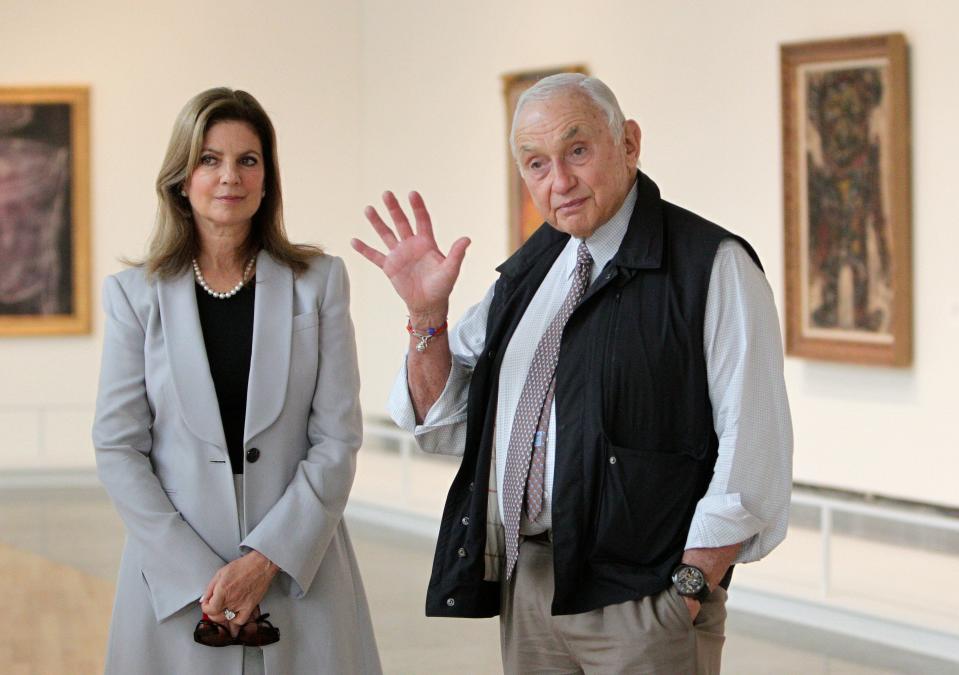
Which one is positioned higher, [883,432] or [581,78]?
[581,78]

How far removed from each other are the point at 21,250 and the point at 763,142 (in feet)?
25.4

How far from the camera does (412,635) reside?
8266 millimetres

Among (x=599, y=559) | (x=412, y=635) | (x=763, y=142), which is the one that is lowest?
(x=412, y=635)

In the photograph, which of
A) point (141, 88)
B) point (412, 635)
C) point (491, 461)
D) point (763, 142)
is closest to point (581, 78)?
point (491, 461)

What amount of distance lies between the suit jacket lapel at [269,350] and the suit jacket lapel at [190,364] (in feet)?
0.34

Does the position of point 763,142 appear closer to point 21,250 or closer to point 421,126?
point 421,126

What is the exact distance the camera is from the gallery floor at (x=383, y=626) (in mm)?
7594

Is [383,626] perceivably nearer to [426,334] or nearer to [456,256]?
[426,334]

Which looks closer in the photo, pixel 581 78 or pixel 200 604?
pixel 581 78

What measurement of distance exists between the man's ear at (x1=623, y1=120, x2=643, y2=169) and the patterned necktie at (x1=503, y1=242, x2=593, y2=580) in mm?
248

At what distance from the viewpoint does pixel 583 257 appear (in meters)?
3.51

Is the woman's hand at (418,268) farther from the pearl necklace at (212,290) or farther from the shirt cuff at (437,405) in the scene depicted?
the pearl necklace at (212,290)

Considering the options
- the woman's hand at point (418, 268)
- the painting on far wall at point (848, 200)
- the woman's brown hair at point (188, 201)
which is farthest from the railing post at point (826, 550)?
the woman's hand at point (418, 268)

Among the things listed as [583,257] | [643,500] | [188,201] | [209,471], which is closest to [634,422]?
[643,500]
